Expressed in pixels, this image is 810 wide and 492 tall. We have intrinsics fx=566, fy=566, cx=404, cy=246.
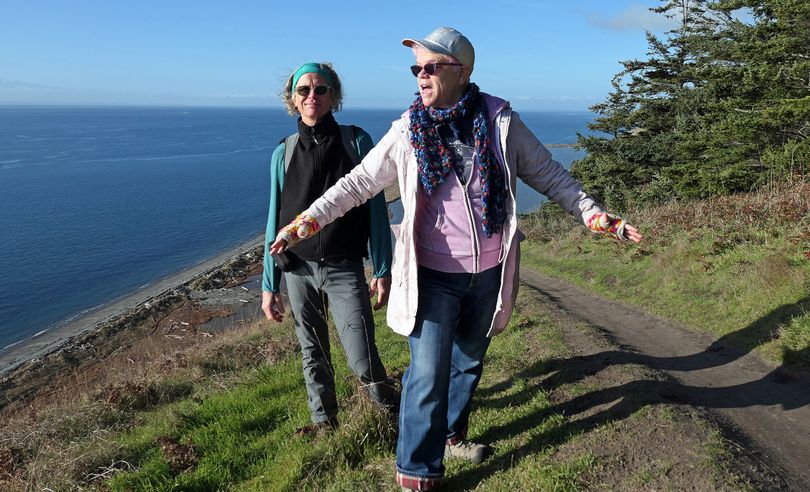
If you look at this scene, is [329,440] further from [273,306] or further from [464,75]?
[464,75]

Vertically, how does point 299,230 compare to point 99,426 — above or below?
above

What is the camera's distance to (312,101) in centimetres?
370

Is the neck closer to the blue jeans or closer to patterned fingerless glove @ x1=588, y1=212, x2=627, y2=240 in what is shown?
the blue jeans

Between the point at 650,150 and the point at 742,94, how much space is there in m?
6.44

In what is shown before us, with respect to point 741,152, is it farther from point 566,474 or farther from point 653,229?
point 566,474

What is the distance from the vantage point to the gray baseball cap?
276 cm

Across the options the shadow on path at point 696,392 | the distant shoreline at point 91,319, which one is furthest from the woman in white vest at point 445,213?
the distant shoreline at point 91,319

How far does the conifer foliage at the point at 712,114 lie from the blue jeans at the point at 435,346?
1093cm

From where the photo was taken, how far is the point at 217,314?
87.6 feet

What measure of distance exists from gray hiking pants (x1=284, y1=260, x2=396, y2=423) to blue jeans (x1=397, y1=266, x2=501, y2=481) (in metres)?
0.71

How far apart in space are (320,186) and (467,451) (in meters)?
1.94

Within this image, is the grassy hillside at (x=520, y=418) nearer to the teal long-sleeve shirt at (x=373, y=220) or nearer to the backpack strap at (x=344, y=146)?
the teal long-sleeve shirt at (x=373, y=220)

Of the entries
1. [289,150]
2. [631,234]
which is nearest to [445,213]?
[631,234]

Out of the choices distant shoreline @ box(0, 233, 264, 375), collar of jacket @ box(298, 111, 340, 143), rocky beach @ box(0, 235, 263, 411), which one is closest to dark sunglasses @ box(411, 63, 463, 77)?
collar of jacket @ box(298, 111, 340, 143)
